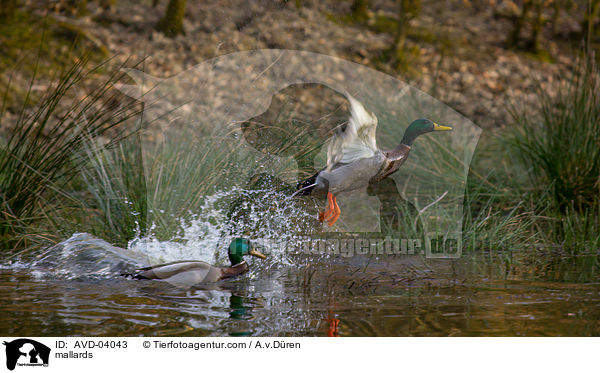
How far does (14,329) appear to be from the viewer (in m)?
2.92

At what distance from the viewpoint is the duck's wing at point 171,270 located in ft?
12.4

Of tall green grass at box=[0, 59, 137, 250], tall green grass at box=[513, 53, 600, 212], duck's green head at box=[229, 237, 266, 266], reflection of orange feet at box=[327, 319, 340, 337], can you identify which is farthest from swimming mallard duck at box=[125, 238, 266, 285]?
tall green grass at box=[513, 53, 600, 212]

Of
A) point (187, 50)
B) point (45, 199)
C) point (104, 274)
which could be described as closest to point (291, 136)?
point (104, 274)

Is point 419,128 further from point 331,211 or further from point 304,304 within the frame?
point 304,304

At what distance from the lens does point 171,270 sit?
3.76 meters

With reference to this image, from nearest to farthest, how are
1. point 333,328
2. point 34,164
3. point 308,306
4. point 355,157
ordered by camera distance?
point 333,328
point 308,306
point 355,157
point 34,164

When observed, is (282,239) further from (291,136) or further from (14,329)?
(14,329)

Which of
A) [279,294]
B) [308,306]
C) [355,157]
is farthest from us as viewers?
[355,157]

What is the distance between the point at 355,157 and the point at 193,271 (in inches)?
44.8

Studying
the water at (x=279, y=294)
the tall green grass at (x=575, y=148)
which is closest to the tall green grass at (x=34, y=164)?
the water at (x=279, y=294)

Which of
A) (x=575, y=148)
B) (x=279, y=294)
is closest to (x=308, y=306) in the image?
(x=279, y=294)
